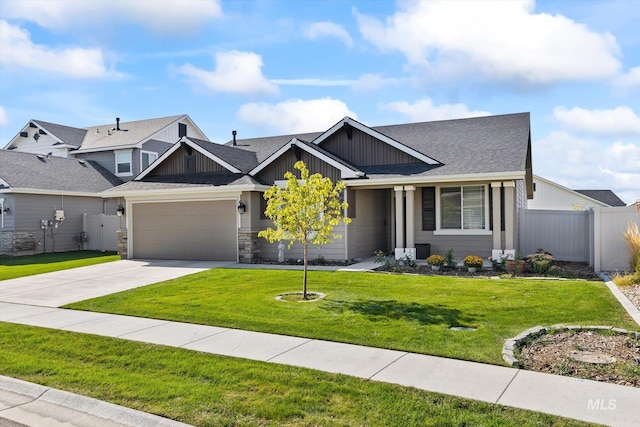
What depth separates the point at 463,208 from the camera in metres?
16.3

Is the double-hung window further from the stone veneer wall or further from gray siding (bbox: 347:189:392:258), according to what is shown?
the stone veneer wall

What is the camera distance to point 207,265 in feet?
53.1

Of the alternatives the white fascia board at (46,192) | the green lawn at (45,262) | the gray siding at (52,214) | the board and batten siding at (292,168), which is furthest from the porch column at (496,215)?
the gray siding at (52,214)

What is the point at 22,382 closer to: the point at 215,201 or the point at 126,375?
the point at 126,375

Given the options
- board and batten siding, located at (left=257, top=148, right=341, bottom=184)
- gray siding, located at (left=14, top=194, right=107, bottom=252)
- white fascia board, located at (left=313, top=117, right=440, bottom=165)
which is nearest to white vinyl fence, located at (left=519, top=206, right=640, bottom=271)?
white fascia board, located at (left=313, top=117, right=440, bottom=165)

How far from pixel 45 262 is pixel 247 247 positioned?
8.02 meters

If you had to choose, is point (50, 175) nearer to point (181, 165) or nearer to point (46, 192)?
point (46, 192)

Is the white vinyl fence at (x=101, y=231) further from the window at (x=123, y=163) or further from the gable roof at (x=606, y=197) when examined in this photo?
the gable roof at (x=606, y=197)

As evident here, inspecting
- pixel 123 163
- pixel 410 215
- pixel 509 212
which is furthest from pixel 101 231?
pixel 509 212

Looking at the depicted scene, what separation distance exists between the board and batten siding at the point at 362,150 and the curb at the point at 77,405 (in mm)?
13500

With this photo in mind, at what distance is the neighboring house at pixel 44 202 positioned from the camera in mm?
21562

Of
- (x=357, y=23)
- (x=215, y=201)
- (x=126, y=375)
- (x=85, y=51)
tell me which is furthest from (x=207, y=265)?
(x=126, y=375)

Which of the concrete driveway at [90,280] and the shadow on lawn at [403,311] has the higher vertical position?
the shadow on lawn at [403,311]

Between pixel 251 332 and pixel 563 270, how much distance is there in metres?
9.60
